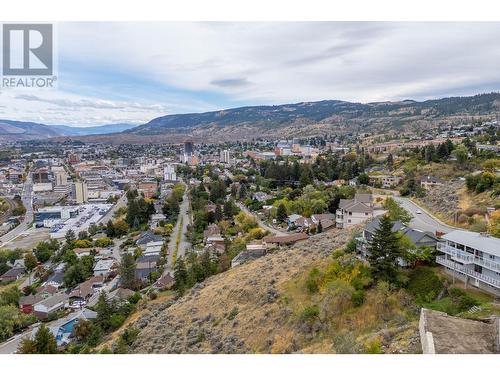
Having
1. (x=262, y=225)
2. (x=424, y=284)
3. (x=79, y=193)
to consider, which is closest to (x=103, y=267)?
(x=262, y=225)

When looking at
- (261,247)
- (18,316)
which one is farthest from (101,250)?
(261,247)

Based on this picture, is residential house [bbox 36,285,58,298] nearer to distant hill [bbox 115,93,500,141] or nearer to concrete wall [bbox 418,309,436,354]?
concrete wall [bbox 418,309,436,354]

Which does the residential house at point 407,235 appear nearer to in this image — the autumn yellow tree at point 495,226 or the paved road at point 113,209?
the autumn yellow tree at point 495,226

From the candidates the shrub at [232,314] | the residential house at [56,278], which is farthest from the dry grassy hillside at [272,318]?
the residential house at [56,278]

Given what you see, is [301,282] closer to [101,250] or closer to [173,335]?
[173,335]

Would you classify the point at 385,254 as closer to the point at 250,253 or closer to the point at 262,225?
the point at 250,253
